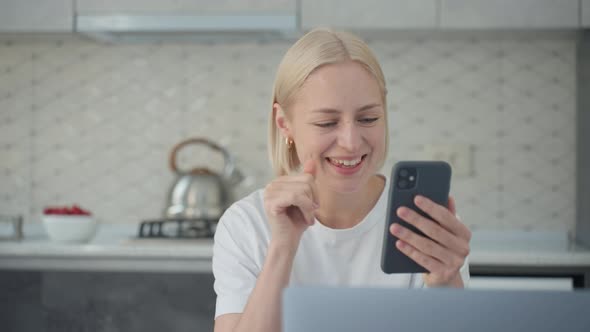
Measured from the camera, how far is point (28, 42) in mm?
3031

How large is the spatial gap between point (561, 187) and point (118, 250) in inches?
66.7

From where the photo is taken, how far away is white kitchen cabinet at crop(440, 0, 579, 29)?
2523 mm

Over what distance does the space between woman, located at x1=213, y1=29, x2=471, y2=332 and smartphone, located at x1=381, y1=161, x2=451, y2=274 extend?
0.04m

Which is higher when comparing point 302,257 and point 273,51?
point 273,51

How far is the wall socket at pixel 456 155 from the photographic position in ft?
9.42

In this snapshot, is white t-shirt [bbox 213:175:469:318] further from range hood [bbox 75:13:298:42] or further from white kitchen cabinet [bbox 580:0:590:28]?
white kitchen cabinet [bbox 580:0:590:28]

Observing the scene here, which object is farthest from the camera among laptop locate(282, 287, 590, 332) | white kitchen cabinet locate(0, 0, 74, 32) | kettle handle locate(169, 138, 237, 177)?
kettle handle locate(169, 138, 237, 177)

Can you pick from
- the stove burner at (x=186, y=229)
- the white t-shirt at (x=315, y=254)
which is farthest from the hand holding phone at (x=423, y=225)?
the stove burner at (x=186, y=229)

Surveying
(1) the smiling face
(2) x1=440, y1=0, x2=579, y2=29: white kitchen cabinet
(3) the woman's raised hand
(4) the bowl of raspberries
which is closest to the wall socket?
(2) x1=440, y1=0, x2=579, y2=29: white kitchen cabinet

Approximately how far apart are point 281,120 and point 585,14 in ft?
5.26

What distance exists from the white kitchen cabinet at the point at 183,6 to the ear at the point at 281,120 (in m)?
1.28

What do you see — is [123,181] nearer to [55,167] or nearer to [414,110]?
[55,167]

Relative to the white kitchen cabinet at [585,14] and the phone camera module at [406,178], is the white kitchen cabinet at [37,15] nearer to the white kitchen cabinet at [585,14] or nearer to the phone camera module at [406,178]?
the white kitchen cabinet at [585,14]

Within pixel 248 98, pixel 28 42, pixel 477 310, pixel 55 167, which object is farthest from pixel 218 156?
pixel 477 310
